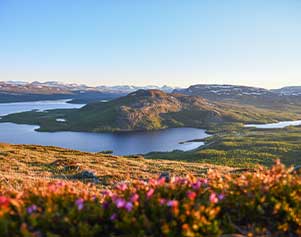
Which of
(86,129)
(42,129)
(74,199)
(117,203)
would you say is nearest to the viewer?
(117,203)

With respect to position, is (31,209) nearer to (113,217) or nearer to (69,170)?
(113,217)

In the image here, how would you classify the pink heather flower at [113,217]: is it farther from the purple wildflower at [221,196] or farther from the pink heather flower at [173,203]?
the purple wildflower at [221,196]

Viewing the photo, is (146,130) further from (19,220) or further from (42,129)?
(19,220)

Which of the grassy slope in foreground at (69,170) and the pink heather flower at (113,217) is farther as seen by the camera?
the grassy slope in foreground at (69,170)

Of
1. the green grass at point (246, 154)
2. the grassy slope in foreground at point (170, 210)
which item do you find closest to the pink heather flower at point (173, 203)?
the grassy slope in foreground at point (170, 210)

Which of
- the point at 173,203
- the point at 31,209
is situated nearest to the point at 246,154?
the point at 173,203

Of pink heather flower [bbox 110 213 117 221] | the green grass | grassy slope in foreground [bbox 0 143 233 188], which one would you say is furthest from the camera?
the green grass

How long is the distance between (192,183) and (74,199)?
2104mm

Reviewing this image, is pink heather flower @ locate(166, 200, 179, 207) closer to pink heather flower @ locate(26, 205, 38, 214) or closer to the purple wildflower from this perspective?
the purple wildflower

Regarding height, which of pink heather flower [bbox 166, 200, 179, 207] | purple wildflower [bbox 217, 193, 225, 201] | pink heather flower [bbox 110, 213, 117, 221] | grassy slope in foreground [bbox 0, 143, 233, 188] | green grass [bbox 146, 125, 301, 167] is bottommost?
green grass [bbox 146, 125, 301, 167]

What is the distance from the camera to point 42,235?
466 centimetres

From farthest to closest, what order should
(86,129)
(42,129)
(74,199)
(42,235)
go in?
Answer: (86,129) < (42,129) < (74,199) < (42,235)

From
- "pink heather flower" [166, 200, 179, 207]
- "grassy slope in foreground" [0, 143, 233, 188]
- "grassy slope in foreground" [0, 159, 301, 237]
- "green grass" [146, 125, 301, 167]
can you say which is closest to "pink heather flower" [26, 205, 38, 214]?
"grassy slope in foreground" [0, 159, 301, 237]

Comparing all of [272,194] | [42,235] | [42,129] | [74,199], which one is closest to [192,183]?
[272,194]
